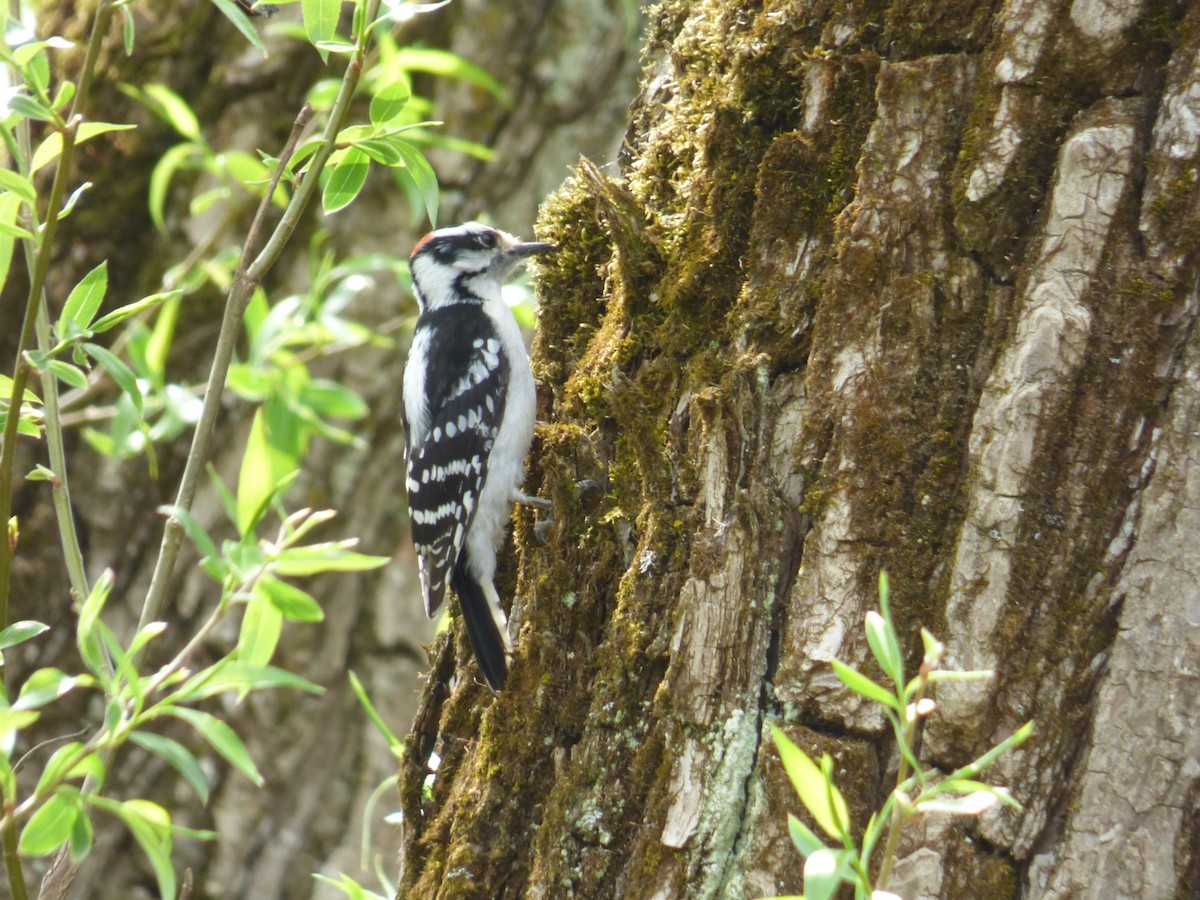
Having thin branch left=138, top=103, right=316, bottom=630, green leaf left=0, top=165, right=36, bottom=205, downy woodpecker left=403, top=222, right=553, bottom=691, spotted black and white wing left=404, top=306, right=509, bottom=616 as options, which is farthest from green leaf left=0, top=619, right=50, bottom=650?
spotted black and white wing left=404, top=306, right=509, bottom=616

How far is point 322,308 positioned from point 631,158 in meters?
1.06

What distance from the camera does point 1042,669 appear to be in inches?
60.9

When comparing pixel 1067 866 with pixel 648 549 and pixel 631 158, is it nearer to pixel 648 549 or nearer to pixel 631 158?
pixel 648 549

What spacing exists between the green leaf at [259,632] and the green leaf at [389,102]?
0.81 m

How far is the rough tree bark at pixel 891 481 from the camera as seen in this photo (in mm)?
1517

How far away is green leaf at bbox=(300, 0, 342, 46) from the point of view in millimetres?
1564

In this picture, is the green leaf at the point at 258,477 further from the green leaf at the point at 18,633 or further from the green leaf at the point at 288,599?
the green leaf at the point at 18,633

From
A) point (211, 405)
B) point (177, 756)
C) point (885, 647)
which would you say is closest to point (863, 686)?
point (885, 647)

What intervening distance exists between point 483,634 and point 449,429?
138 centimetres

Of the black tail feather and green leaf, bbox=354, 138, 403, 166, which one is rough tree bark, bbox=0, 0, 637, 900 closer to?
the black tail feather

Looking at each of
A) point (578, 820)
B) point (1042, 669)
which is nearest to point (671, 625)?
point (578, 820)

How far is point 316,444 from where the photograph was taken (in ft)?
15.6

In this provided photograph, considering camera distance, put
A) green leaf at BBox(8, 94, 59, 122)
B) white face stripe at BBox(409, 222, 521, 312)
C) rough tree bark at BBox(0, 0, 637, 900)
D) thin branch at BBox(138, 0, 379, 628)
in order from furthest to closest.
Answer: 1. rough tree bark at BBox(0, 0, 637, 900)
2. white face stripe at BBox(409, 222, 521, 312)
3. thin branch at BBox(138, 0, 379, 628)
4. green leaf at BBox(8, 94, 59, 122)

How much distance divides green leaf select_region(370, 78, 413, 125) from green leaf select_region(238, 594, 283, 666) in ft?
2.65
